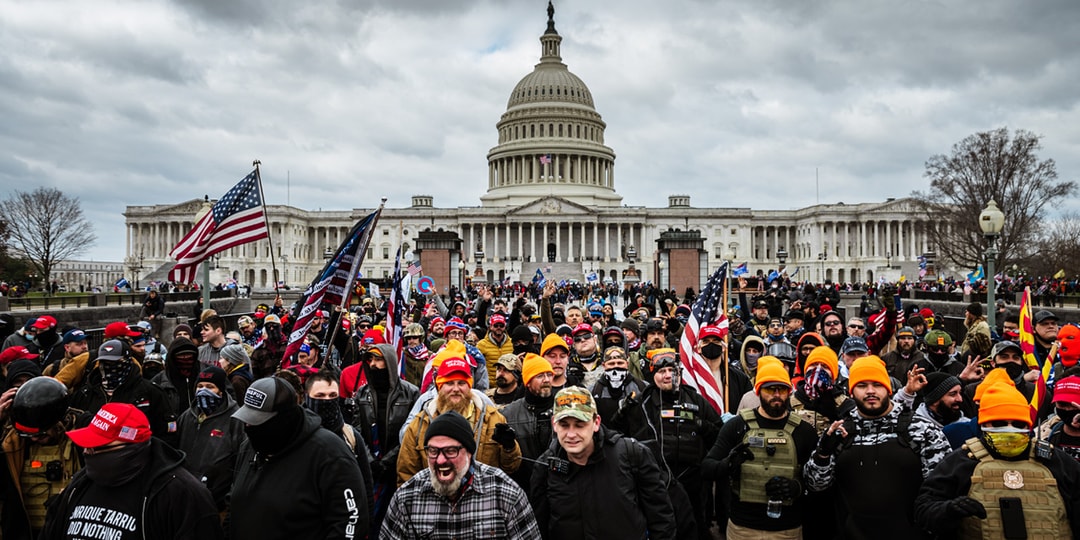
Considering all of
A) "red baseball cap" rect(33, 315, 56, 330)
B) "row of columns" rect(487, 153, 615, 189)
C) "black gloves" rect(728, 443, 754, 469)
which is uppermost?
"row of columns" rect(487, 153, 615, 189)

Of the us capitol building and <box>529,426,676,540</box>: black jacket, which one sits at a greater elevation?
the us capitol building

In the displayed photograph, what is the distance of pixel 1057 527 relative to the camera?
13.6 feet

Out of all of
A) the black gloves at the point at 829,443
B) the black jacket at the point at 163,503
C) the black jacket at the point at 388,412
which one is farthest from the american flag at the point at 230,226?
the black gloves at the point at 829,443

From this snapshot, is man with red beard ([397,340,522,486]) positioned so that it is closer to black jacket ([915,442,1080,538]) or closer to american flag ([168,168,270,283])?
black jacket ([915,442,1080,538])

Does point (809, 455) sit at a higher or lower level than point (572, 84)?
lower

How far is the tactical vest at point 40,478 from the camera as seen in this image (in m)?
5.17

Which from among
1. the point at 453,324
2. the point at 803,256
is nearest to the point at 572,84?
the point at 803,256

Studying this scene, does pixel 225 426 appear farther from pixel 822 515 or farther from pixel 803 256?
pixel 803 256

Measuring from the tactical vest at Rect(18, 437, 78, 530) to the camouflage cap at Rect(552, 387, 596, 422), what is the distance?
11.5 ft

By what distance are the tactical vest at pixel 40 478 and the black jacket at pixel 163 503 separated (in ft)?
4.51

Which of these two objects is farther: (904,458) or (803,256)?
(803,256)

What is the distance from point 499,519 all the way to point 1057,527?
3089 millimetres

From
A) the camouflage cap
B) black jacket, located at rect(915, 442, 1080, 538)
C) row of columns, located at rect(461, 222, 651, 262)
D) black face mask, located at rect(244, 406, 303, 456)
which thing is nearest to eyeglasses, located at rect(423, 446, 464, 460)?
the camouflage cap

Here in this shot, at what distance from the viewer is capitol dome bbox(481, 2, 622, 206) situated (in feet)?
374
